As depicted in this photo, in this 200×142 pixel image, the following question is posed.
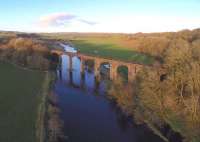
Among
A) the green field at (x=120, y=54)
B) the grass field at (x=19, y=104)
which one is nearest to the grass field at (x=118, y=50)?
the green field at (x=120, y=54)

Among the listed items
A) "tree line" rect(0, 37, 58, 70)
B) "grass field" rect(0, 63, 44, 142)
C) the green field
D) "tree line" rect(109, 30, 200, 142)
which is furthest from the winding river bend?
the green field

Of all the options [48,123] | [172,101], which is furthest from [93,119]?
[172,101]

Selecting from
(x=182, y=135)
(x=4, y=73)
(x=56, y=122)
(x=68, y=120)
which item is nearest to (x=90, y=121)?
(x=68, y=120)

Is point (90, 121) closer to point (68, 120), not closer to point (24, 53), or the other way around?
point (68, 120)

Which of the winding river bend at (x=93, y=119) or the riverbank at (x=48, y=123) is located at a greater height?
the riverbank at (x=48, y=123)

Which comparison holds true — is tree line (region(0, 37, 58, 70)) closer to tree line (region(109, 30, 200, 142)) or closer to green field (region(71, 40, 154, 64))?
green field (region(71, 40, 154, 64))

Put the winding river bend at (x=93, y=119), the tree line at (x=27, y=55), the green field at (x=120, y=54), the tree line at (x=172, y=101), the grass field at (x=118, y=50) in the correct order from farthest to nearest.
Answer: the grass field at (x=118, y=50)
the green field at (x=120, y=54)
the tree line at (x=27, y=55)
the winding river bend at (x=93, y=119)
the tree line at (x=172, y=101)

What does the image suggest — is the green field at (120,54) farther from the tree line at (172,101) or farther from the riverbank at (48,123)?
the riverbank at (48,123)
